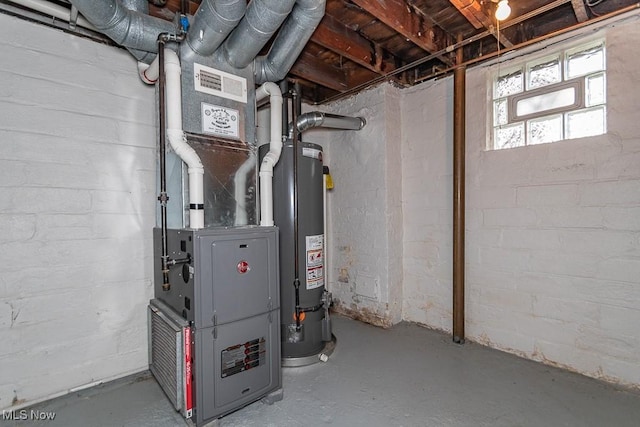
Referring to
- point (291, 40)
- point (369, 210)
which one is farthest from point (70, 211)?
point (369, 210)

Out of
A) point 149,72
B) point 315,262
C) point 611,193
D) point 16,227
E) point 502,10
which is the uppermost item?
point 502,10

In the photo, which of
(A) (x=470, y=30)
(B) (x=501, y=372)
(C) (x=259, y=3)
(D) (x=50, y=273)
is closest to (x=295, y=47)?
(C) (x=259, y=3)

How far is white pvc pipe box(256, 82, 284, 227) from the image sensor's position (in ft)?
6.44

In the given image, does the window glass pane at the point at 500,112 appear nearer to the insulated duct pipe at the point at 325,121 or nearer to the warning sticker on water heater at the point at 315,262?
the insulated duct pipe at the point at 325,121

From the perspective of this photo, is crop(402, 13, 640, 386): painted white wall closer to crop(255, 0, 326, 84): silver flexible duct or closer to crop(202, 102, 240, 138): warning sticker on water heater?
crop(255, 0, 326, 84): silver flexible duct

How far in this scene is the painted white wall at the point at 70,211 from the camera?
5.66ft

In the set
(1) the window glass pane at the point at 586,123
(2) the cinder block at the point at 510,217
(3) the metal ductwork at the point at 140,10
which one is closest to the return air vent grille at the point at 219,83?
(3) the metal ductwork at the point at 140,10

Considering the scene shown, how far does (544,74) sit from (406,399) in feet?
7.96

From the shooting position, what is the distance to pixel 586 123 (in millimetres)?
2041

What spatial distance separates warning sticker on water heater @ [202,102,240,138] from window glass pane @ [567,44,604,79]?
229cm

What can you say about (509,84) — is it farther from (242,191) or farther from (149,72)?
(149,72)

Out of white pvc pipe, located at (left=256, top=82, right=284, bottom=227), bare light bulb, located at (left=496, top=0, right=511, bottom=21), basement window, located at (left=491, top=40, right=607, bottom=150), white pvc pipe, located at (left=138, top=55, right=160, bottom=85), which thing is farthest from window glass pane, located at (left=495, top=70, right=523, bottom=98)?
white pvc pipe, located at (left=138, top=55, right=160, bottom=85)

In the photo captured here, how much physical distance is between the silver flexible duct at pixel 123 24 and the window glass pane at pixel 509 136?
7.87 ft

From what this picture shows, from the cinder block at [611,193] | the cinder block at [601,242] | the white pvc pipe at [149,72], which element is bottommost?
the cinder block at [601,242]
